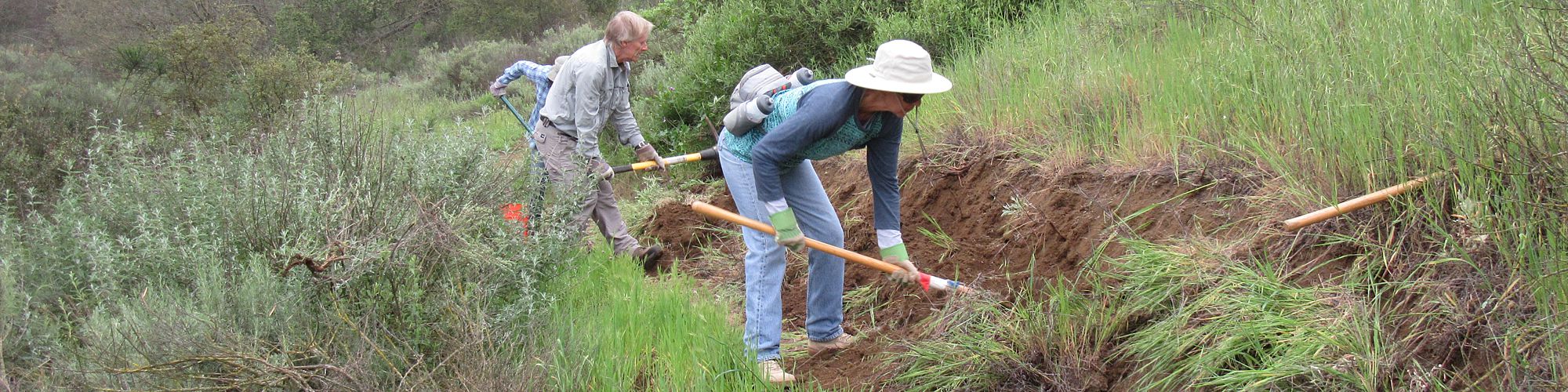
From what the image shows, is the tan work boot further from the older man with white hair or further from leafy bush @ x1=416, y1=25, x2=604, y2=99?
leafy bush @ x1=416, y1=25, x2=604, y2=99

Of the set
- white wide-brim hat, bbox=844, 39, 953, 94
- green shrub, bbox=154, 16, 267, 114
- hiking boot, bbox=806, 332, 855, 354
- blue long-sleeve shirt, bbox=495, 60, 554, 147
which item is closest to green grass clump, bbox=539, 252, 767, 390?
hiking boot, bbox=806, 332, 855, 354

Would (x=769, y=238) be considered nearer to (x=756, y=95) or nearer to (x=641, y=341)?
(x=756, y=95)

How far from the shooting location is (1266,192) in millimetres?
4363

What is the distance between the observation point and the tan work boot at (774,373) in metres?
4.57

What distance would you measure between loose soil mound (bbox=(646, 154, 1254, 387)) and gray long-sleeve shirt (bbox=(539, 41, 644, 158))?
106cm

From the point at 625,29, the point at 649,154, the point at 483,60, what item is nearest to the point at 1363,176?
the point at 625,29

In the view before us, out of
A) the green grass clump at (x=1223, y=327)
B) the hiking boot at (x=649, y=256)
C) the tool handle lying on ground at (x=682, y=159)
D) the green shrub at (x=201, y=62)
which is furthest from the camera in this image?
the green shrub at (x=201, y=62)

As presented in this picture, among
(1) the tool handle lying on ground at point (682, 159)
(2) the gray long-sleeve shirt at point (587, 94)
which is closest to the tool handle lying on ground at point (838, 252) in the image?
(1) the tool handle lying on ground at point (682, 159)

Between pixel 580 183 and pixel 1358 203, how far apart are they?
4.22 meters

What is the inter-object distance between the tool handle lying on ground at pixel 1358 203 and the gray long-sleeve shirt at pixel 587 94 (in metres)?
4.20

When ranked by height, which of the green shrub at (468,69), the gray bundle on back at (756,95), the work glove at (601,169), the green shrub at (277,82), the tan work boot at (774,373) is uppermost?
the gray bundle on back at (756,95)

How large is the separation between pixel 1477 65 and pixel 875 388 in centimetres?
254

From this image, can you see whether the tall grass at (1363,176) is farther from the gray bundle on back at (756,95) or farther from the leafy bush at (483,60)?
the leafy bush at (483,60)

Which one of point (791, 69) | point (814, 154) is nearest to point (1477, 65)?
point (814, 154)
